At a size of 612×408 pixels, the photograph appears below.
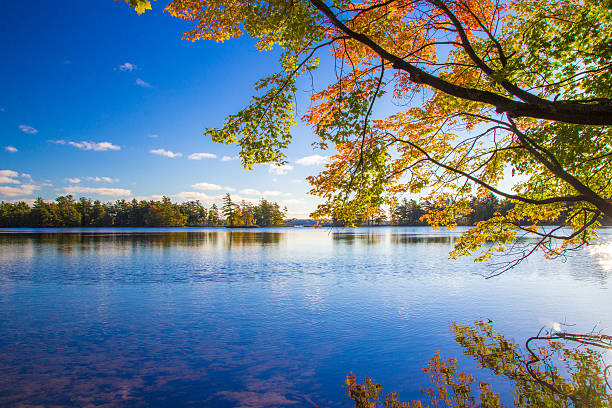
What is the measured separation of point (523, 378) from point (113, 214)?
141 meters

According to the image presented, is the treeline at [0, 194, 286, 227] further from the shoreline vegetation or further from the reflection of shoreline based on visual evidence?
the reflection of shoreline

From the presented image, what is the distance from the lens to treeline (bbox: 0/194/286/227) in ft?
366

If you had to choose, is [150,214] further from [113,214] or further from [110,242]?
[110,242]

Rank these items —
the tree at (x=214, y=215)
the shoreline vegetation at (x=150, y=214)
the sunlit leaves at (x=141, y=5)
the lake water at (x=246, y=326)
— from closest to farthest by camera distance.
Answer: the sunlit leaves at (x=141, y=5) → the lake water at (x=246, y=326) → the shoreline vegetation at (x=150, y=214) → the tree at (x=214, y=215)

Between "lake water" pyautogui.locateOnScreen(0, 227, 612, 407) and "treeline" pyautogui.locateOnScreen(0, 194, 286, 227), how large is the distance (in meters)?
108

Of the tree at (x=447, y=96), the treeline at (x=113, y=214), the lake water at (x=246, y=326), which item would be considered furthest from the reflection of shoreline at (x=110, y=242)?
the treeline at (x=113, y=214)

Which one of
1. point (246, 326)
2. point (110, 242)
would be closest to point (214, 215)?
point (110, 242)

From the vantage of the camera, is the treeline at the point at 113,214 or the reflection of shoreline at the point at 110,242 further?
the treeline at the point at 113,214

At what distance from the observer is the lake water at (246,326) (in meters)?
5.98

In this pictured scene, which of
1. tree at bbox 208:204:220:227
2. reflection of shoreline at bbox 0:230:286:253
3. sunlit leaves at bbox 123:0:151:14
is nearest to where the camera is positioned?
sunlit leaves at bbox 123:0:151:14

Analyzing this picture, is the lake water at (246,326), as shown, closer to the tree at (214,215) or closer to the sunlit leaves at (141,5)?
the sunlit leaves at (141,5)

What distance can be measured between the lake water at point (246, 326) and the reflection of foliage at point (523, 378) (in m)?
0.28

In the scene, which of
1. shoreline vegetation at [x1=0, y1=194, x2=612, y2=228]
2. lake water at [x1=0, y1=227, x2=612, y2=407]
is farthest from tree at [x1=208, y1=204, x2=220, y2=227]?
lake water at [x1=0, y1=227, x2=612, y2=407]

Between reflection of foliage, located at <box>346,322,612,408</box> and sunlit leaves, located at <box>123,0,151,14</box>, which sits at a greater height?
sunlit leaves, located at <box>123,0,151,14</box>
